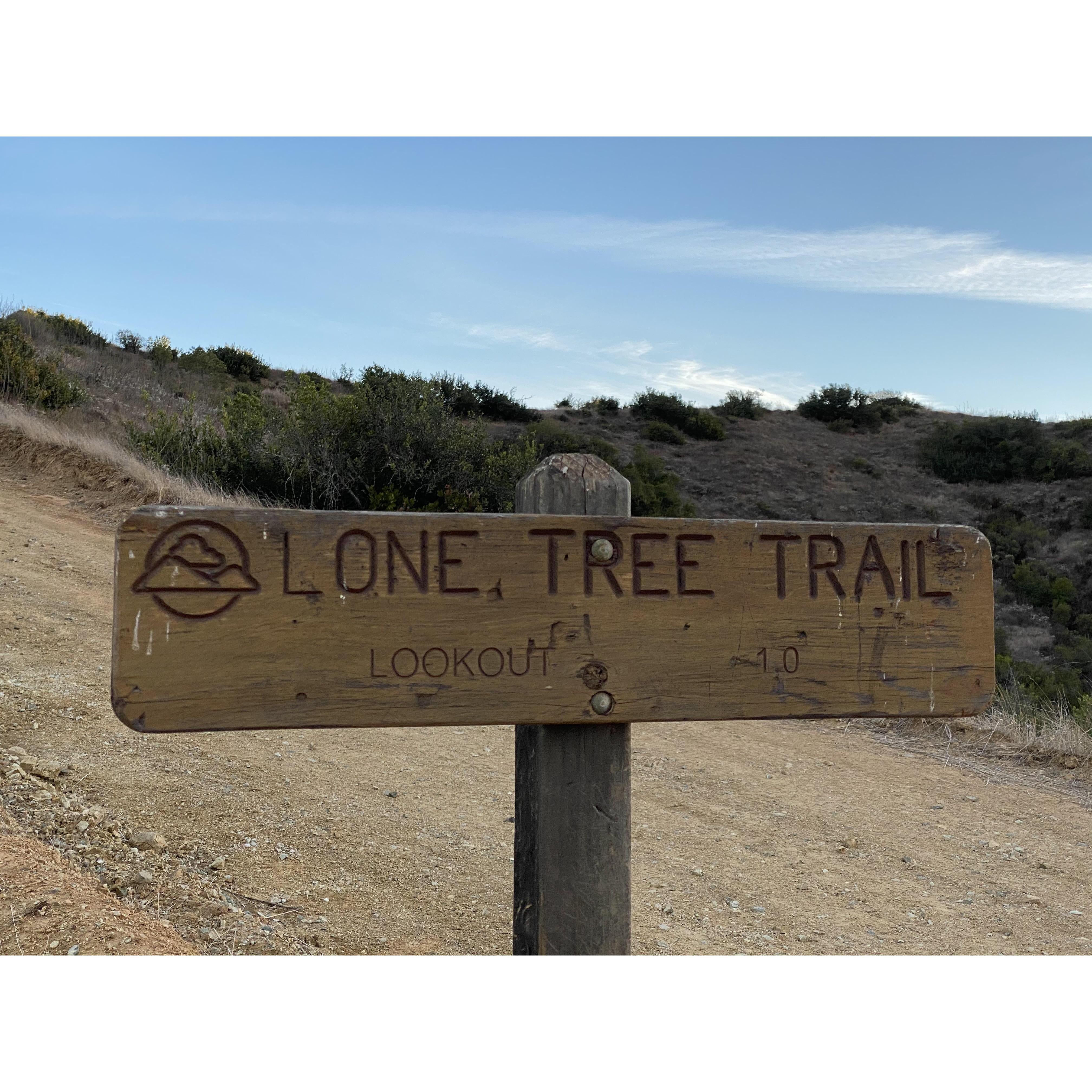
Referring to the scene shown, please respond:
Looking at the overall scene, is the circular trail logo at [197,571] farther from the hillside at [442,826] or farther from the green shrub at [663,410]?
the green shrub at [663,410]

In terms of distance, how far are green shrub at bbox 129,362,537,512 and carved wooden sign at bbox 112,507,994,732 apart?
29.3ft

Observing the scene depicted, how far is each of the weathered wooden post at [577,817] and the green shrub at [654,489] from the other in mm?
9448

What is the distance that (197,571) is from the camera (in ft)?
5.26

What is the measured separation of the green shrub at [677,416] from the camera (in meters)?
27.0

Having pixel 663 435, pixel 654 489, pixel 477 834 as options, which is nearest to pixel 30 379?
pixel 654 489

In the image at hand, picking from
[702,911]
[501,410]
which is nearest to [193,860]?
[702,911]

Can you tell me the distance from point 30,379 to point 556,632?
1368cm

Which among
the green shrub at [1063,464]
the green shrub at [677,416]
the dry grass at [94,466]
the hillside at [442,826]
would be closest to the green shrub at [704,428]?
the green shrub at [677,416]

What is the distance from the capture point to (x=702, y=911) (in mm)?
3582

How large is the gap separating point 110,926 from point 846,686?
2171 mm

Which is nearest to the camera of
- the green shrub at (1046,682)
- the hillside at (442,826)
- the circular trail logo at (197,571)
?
Answer: the circular trail logo at (197,571)

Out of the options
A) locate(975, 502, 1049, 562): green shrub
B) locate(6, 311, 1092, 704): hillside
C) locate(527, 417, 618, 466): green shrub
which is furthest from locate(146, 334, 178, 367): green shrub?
locate(975, 502, 1049, 562): green shrub

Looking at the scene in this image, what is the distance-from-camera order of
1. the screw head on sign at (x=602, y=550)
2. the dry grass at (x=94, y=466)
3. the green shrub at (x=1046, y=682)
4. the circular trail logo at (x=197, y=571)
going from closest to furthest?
the circular trail logo at (x=197, y=571) → the screw head on sign at (x=602, y=550) → the green shrub at (x=1046, y=682) → the dry grass at (x=94, y=466)

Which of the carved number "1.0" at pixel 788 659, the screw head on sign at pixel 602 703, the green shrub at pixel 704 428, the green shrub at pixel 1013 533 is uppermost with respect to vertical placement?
the green shrub at pixel 704 428
